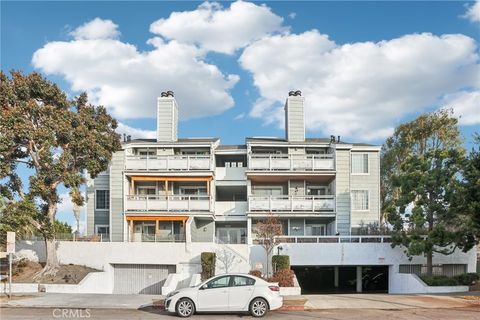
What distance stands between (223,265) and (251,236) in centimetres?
536

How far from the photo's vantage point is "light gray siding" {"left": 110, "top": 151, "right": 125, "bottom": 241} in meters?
36.8

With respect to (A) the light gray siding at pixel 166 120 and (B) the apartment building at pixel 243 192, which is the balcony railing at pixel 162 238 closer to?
(B) the apartment building at pixel 243 192

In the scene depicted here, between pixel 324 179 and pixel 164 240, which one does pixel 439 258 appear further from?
pixel 164 240

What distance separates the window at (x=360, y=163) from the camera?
128 ft

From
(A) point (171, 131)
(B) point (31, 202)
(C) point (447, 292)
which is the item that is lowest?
(C) point (447, 292)

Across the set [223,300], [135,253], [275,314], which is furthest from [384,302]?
[135,253]

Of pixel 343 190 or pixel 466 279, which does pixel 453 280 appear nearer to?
pixel 466 279

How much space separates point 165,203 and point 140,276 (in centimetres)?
637

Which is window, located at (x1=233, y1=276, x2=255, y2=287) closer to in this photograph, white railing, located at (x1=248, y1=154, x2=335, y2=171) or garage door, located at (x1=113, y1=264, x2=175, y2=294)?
garage door, located at (x1=113, y1=264, x2=175, y2=294)

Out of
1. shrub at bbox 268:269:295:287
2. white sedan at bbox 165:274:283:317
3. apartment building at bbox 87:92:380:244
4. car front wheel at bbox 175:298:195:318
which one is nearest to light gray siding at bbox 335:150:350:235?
apartment building at bbox 87:92:380:244

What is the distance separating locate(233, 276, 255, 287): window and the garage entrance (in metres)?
17.1

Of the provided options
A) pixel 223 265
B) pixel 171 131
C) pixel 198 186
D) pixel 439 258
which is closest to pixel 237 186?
pixel 198 186

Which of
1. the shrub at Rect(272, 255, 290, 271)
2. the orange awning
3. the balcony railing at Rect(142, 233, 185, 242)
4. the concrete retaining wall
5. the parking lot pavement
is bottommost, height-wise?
the concrete retaining wall

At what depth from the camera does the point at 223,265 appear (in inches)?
1214
